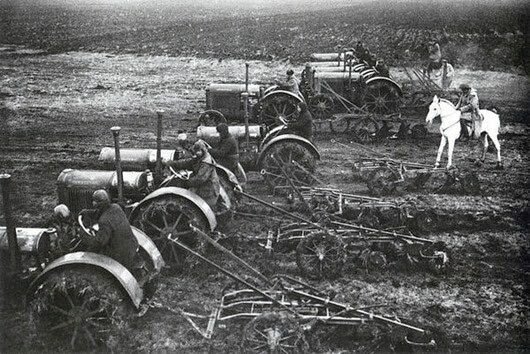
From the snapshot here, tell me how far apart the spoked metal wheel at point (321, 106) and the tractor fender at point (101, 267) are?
9.23m

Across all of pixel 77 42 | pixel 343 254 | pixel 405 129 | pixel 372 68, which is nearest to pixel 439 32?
pixel 372 68

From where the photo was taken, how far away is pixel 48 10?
39656mm

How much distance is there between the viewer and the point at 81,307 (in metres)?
5.52

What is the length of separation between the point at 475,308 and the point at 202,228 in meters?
3.83

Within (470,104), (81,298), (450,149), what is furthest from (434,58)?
(81,298)

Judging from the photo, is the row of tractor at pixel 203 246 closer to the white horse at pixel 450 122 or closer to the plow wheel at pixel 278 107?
the plow wheel at pixel 278 107

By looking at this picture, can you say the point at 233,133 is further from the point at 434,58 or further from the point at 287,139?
the point at 434,58

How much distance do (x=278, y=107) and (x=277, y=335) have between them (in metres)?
8.38

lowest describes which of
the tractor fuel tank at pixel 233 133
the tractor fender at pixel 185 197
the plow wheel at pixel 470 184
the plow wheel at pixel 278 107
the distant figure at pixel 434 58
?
the plow wheel at pixel 470 184

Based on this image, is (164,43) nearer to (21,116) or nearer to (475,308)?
(21,116)

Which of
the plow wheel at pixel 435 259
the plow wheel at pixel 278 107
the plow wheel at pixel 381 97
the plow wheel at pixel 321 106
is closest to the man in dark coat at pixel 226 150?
the plow wheel at pixel 435 259

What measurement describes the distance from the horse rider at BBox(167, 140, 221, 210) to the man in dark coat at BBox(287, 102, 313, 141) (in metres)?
3.11

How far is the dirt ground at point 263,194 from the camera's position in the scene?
6344 millimetres

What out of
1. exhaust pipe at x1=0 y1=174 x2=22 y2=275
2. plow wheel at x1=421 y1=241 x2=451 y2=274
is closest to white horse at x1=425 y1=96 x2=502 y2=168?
plow wheel at x1=421 y1=241 x2=451 y2=274
